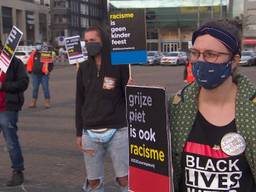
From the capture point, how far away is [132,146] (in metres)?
2.69

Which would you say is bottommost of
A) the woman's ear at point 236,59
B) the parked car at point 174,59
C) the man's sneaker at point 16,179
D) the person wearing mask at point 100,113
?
→ the parked car at point 174,59

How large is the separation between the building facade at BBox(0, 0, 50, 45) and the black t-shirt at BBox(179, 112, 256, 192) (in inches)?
3026

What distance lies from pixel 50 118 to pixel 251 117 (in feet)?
34.9

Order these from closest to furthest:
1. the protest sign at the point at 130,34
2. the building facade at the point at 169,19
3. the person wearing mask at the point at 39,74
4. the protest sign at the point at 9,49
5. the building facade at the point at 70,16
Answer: the protest sign at the point at 130,34
the protest sign at the point at 9,49
the person wearing mask at the point at 39,74
the building facade at the point at 169,19
the building facade at the point at 70,16

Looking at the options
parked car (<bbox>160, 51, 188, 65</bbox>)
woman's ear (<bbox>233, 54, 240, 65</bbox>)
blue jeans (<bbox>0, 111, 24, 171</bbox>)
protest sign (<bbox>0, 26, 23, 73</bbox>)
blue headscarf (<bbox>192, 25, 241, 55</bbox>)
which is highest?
blue headscarf (<bbox>192, 25, 241, 55</bbox>)

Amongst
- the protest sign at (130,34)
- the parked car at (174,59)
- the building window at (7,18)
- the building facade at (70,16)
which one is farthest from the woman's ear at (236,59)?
the building facade at (70,16)

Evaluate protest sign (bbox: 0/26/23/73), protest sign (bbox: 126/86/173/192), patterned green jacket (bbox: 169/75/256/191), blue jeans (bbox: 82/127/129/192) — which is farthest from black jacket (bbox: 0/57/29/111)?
patterned green jacket (bbox: 169/75/256/191)

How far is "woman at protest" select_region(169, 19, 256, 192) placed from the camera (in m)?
2.35

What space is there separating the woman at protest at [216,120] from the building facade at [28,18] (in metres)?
76.8

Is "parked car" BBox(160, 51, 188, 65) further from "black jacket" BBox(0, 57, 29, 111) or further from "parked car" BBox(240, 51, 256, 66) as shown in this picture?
"black jacket" BBox(0, 57, 29, 111)

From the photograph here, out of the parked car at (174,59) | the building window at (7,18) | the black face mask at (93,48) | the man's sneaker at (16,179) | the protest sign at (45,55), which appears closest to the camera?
the black face mask at (93,48)

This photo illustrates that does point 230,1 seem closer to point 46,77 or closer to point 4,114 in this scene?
point 46,77

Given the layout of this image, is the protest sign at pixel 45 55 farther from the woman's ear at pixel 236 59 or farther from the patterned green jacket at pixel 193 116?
the woman's ear at pixel 236 59

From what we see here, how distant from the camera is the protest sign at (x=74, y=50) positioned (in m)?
15.5
